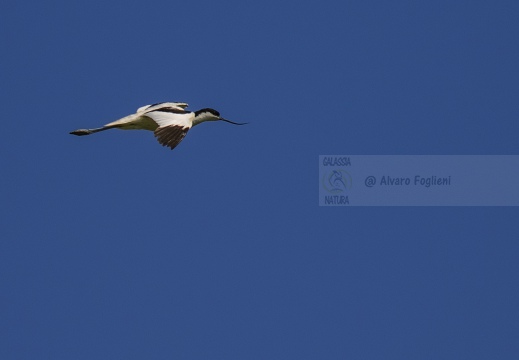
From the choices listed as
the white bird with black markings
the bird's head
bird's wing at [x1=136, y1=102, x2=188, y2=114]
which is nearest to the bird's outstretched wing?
the white bird with black markings

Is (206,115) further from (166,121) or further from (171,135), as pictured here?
(171,135)

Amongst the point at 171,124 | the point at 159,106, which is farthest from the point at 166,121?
the point at 159,106

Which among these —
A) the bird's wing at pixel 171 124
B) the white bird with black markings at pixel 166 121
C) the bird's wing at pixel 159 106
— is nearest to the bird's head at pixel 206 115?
the white bird with black markings at pixel 166 121

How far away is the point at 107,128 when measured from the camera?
28125 millimetres

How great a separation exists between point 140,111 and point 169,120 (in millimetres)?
1958

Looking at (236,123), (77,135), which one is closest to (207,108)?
(236,123)

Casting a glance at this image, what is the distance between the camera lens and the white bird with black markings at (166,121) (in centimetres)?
2528

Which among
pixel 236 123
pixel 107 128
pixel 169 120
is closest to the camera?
pixel 169 120

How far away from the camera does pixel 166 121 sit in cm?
2639

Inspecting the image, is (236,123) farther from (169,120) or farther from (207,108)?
(169,120)

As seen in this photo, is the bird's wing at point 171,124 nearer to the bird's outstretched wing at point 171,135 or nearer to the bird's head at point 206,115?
the bird's outstretched wing at point 171,135

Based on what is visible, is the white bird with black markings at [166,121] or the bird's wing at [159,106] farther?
the bird's wing at [159,106]

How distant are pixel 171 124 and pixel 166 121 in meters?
0.38

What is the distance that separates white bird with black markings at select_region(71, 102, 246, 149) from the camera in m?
25.3
